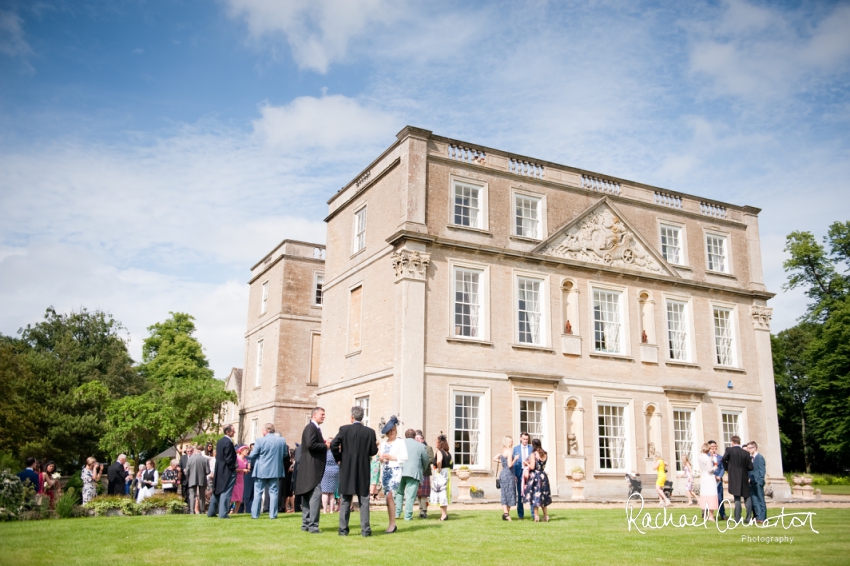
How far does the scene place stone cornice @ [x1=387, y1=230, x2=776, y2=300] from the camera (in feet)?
77.0

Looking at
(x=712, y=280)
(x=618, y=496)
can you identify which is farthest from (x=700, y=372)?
(x=618, y=496)

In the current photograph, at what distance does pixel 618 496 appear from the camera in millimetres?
24656

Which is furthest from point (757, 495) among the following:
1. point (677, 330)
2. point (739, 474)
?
point (677, 330)

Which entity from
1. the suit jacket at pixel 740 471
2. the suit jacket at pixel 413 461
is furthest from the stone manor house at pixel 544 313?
the suit jacket at pixel 740 471

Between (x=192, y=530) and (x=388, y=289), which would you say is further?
(x=388, y=289)

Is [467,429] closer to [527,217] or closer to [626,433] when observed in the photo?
[626,433]

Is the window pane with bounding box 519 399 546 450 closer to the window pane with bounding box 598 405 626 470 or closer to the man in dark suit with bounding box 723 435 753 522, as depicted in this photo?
the window pane with bounding box 598 405 626 470

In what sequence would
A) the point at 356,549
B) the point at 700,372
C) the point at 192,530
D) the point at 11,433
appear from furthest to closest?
the point at 11,433 < the point at 700,372 < the point at 192,530 < the point at 356,549

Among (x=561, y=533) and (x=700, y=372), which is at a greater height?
(x=700, y=372)

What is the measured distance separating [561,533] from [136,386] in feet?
146

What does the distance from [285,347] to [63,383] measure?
17896 mm

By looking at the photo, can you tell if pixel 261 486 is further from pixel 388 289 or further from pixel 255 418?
pixel 255 418

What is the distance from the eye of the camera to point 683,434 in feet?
89.2

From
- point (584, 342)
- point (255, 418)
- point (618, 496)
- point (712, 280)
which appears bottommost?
point (618, 496)
